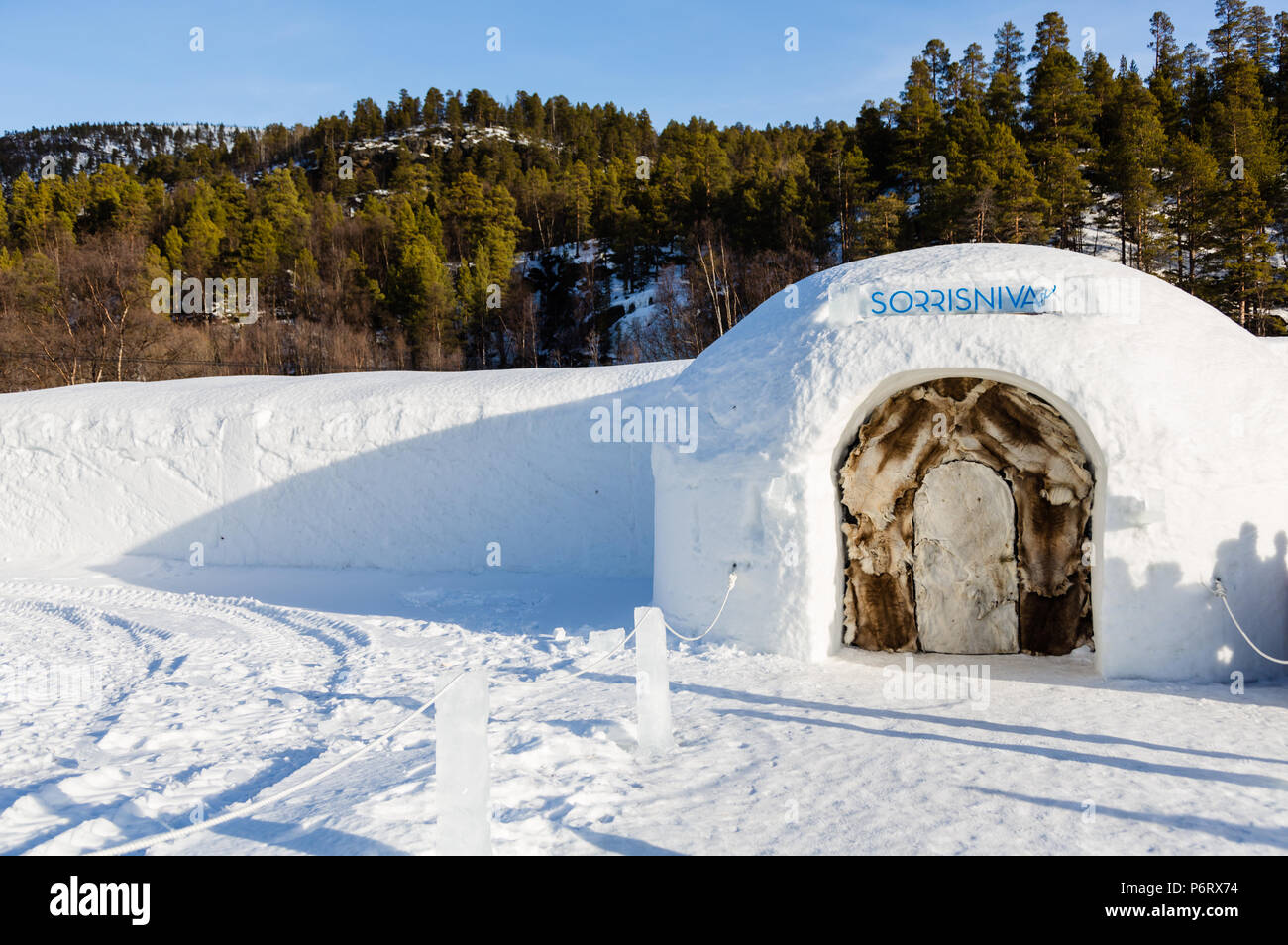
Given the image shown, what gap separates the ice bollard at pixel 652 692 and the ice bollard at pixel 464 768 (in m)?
1.72

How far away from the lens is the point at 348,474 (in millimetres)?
11547

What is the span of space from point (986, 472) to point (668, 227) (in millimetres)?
37131


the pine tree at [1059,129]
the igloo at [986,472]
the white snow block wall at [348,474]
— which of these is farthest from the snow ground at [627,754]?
the pine tree at [1059,129]

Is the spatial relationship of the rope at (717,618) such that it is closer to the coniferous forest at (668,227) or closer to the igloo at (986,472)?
the igloo at (986,472)

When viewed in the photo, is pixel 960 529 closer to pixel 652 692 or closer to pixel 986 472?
pixel 986 472

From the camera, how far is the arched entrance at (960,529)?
6.97m

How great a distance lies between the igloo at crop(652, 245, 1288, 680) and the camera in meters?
5.90

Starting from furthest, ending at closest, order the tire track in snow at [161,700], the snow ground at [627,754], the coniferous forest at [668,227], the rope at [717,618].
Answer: the coniferous forest at [668,227] → the rope at [717,618] → the tire track in snow at [161,700] → the snow ground at [627,754]

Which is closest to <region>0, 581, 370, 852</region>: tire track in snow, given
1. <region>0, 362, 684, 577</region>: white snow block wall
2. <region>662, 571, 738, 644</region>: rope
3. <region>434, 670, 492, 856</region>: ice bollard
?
<region>0, 362, 684, 577</region>: white snow block wall

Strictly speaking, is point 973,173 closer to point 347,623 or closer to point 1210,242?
point 1210,242

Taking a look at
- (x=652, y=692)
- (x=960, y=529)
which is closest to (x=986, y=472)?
(x=960, y=529)
